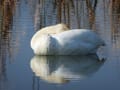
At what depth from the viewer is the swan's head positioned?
8500 mm

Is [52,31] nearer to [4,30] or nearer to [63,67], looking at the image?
[63,67]

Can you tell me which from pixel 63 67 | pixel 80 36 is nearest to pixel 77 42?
pixel 80 36

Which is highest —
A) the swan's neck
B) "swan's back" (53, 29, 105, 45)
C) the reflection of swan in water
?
"swan's back" (53, 29, 105, 45)

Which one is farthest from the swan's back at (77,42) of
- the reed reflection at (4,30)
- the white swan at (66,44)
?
the reed reflection at (4,30)

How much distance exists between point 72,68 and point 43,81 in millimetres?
679

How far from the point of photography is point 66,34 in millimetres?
8586

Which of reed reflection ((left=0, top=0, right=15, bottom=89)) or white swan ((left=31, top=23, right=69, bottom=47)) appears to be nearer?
reed reflection ((left=0, top=0, right=15, bottom=89))

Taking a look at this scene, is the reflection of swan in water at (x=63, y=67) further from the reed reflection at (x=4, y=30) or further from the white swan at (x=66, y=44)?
the reed reflection at (x=4, y=30)

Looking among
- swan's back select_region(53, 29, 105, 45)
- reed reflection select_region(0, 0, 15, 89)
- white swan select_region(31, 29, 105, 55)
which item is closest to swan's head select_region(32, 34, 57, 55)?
white swan select_region(31, 29, 105, 55)

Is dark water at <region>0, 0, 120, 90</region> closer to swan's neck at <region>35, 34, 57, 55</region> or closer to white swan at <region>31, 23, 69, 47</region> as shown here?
swan's neck at <region>35, 34, 57, 55</region>

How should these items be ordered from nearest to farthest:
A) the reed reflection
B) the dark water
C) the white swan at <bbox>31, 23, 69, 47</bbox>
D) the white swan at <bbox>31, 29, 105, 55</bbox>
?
the dark water, the reed reflection, the white swan at <bbox>31, 29, 105, 55</bbox>, the white swan at <bbox>31, 23, 69, 47</bbox>

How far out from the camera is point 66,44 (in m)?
8.47

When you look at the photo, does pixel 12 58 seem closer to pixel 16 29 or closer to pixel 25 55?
pixel 25 55

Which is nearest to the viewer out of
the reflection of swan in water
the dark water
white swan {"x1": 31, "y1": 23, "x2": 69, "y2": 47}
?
the dark water
